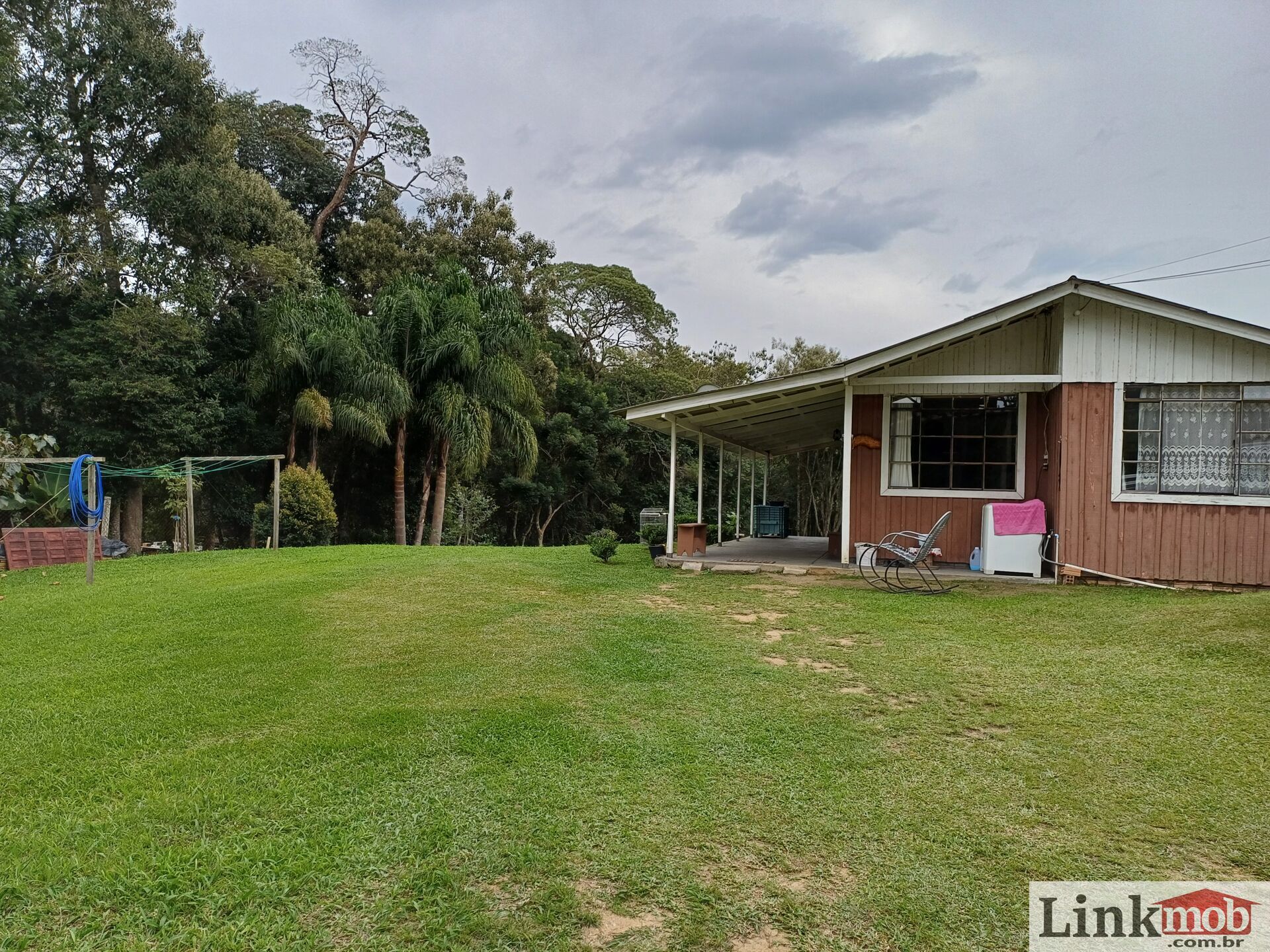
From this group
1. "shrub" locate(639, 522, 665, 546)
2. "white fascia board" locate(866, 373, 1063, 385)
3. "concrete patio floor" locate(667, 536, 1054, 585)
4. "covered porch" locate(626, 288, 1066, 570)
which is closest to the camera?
"white fascia board" locate(866, 373, 1063, 385)

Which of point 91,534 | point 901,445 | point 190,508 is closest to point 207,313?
point 190,508

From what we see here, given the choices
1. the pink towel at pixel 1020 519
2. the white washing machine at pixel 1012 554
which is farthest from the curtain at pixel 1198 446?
the white washing machine at pixel 1012 554

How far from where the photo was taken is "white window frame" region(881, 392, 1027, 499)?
9.27 m

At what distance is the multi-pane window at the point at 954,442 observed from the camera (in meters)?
9.41

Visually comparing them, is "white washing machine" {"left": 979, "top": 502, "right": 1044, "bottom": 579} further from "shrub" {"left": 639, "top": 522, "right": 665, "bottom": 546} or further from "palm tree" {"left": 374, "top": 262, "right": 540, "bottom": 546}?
"palm tree" {"left": 374, "top": 262, "right": 540, "bottom": 546}

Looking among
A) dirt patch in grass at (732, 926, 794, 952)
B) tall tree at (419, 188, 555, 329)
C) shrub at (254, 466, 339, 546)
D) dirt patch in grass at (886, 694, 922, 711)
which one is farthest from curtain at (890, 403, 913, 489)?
tall tree at (419, 188, 555, 329)

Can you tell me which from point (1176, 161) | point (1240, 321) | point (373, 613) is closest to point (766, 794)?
point (373, 613)

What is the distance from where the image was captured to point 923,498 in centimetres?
954

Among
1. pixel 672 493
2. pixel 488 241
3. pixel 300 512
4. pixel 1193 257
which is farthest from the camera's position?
pixel 488 241

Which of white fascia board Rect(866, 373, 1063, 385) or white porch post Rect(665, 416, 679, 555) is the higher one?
white fascia board Rect(866, 373, 1063, 385)

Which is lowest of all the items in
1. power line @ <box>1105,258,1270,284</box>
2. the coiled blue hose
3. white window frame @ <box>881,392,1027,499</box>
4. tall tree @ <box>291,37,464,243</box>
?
the coiled blue hose

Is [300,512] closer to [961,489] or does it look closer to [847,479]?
[847,479]

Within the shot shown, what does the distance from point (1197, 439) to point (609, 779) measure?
8.28 metres

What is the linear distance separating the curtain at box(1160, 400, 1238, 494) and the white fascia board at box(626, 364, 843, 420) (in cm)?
365
